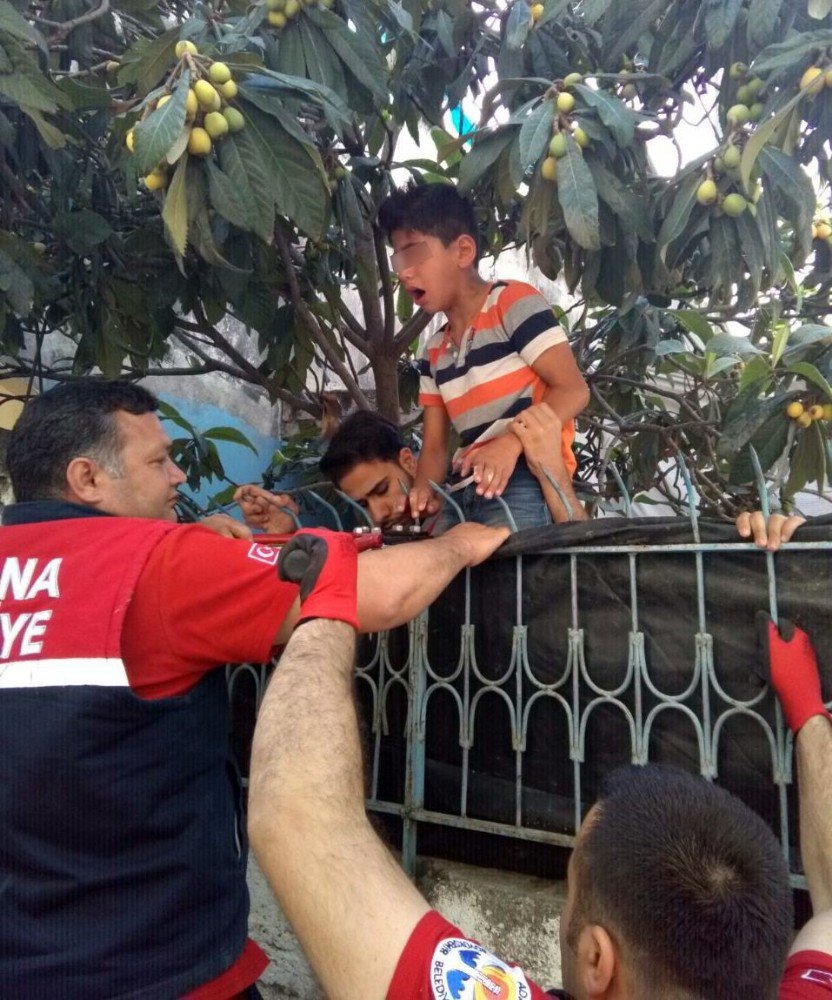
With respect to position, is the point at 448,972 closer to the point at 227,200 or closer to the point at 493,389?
the point at 227,200

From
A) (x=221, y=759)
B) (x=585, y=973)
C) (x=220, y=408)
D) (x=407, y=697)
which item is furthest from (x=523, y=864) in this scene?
(x=220, y=408)

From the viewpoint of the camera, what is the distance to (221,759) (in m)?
1.62

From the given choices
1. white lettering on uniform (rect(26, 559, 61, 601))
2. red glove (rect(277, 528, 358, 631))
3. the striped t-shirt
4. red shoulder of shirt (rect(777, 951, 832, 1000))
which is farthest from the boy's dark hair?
red shoulder of shirt (rect(777, 951, 832, 1000))

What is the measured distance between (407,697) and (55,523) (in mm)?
984

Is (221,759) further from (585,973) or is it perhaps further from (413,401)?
(413,401)

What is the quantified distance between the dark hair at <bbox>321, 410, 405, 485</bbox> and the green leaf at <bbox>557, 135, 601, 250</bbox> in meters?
1.21

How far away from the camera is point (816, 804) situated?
146 centimetres

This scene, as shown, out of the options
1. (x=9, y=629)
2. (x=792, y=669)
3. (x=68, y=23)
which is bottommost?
(x=792, y=669)

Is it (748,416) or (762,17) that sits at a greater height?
A: (762,17)

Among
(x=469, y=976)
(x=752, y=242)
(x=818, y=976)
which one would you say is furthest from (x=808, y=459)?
(x=469, y=976)

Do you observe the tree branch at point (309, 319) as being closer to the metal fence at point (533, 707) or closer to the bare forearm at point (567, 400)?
the bare forearm at point (567, 400)

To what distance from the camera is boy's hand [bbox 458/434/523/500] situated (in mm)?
2154

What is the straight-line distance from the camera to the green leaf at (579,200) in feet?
6.16

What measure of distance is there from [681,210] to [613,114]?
276 millimetres
